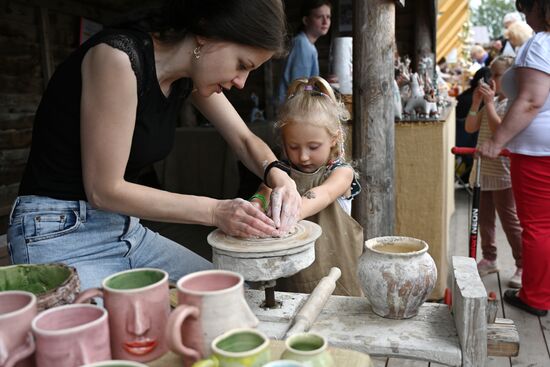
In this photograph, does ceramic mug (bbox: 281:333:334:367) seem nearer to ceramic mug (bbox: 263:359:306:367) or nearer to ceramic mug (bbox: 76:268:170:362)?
ceramic mug (bbox: 263:359:306:367)

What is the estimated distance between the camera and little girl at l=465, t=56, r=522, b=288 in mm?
3521

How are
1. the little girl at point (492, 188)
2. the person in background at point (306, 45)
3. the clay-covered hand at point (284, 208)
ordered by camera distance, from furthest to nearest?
1. the person in background at point (306, 45)
2. the little girl at point (492, 188)
3. the clay-covered hand at point (284, 208)

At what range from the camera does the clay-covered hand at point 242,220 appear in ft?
4.80

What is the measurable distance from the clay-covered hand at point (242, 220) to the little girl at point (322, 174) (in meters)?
0.48

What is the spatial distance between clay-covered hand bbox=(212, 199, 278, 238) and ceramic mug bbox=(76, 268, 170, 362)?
48 centimetres

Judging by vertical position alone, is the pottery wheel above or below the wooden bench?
above

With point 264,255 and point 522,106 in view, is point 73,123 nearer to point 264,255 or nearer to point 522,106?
point 264,255

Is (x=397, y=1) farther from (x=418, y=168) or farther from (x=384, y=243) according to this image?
(x=384, y=243)

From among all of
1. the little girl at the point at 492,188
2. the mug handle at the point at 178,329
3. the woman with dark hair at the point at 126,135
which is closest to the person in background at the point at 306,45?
the little girl at the point at 492,188

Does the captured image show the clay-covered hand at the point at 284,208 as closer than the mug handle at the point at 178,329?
No

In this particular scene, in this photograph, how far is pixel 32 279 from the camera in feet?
3.89

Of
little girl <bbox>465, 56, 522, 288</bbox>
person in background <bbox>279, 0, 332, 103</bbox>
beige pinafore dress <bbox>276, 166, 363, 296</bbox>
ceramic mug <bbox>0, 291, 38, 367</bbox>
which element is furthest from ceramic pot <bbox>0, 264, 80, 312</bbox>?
person in background <bbox>279, 0, 332, 103</bbox>

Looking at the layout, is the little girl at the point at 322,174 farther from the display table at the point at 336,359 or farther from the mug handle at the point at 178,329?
the mug handle at the point at 178,329

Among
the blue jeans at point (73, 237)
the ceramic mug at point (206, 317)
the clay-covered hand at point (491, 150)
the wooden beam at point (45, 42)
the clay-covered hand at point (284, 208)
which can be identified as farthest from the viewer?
the wooden beam at point (45, 42)
